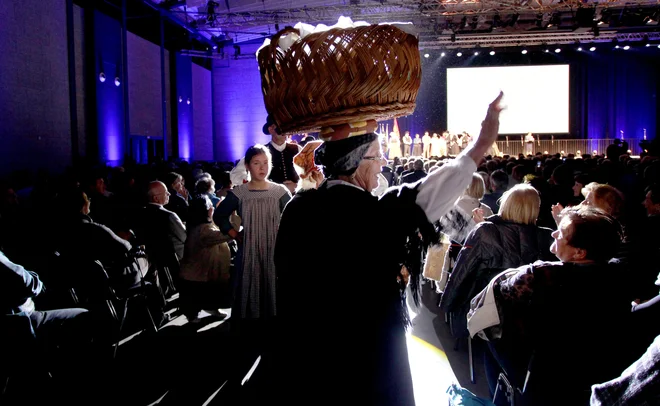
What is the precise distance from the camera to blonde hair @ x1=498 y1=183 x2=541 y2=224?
3.16 metres

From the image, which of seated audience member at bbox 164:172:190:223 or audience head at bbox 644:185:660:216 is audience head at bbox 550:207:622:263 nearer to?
audience head at bbox 644:185:660:216

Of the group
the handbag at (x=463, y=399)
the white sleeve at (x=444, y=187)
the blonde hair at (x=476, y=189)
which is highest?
the white sleeve at (x=444, y=187)

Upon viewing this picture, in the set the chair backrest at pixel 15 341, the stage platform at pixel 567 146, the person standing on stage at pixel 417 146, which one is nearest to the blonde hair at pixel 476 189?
the chair backrest at pixel 15 341

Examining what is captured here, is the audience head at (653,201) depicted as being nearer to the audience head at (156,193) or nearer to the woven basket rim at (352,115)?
the woven basket rim at (352,115)

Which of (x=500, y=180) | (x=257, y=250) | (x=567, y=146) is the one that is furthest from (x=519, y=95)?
(x=257, y=250)

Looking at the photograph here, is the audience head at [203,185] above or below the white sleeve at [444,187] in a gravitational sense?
below

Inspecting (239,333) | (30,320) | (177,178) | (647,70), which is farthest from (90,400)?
(647,70)

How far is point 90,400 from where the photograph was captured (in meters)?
3.46

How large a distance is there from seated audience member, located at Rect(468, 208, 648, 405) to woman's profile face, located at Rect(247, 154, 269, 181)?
1.93 m

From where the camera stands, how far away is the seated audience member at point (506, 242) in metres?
3.17

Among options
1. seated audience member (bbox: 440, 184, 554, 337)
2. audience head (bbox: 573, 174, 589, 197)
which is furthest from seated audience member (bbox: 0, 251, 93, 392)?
audience head (bbox: 573, 174, 589, 197)

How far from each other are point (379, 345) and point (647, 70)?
A: 79.9ft

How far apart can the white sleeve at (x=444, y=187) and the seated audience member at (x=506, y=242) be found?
186cm

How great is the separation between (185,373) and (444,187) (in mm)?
3071
